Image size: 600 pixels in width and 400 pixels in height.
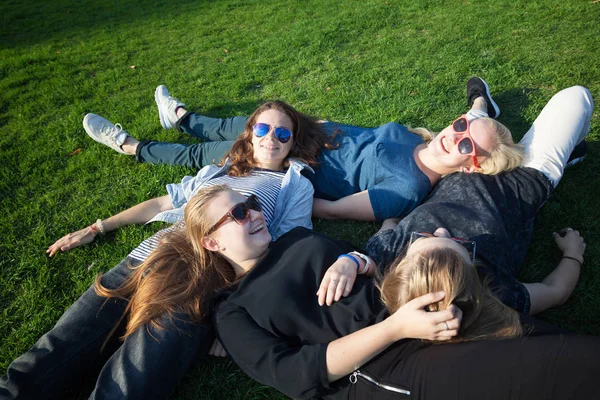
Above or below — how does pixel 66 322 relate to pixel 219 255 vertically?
below

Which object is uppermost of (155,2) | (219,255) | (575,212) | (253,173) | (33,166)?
(155,2)

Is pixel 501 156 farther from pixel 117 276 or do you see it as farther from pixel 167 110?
pixel 167 110

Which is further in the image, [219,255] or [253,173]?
[253,173]

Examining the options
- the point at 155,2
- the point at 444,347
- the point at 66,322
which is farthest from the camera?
the point at 155,2

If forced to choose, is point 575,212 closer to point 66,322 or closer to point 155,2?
point 66,322

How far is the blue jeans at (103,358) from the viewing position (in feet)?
8.04

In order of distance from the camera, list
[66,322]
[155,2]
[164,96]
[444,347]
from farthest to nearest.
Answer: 1. [155,2]
2. [164,96]
3. [66,322]
4. [444,347]

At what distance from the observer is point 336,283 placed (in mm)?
2383

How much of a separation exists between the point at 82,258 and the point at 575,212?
190 inches

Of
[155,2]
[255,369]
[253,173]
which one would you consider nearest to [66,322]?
[255,369]

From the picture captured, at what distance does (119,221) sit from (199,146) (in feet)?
4.21

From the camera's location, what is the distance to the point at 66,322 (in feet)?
9.11

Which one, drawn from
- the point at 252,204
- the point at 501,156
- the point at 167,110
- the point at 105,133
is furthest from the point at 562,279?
the point at 105,133

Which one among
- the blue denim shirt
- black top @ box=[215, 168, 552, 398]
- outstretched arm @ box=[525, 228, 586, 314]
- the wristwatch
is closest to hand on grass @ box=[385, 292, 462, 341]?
black top @ box=[215, 168, 552, 398]
